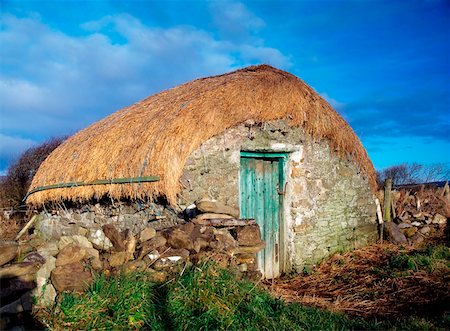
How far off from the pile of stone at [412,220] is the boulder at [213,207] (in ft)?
14.3

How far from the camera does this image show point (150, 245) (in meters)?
4.93

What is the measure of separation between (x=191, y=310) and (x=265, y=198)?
350cm

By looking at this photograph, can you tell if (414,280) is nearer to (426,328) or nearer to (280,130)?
(426,328)

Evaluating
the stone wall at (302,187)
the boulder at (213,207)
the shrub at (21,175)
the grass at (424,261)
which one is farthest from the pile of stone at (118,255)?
the shrub at (21,175)

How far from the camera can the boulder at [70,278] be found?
4.17 metres

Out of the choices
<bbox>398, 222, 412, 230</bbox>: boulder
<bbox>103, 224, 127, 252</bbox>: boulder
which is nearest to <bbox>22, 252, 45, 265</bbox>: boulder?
<bbox>103, 224, 127, 252</bbox>: boulder

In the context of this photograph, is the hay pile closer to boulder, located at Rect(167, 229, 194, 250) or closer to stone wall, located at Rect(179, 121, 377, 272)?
stone wall, located at Rect(179, 121, 377, 272)

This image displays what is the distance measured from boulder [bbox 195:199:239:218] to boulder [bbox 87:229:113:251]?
4.81 ft

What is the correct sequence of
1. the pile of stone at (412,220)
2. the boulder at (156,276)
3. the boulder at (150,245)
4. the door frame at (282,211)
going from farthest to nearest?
the pile of stone at (412,220) → the door frame at (282,211) → the boulder at (150,245) → the boulder at (156,276)

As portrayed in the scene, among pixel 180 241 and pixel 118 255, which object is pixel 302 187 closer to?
pixel 180 241

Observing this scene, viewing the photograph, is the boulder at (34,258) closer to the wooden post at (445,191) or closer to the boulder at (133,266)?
the boulder at (133,266)

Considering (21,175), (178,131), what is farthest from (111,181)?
(21,175)

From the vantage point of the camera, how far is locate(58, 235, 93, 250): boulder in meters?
4.74

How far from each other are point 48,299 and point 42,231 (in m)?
5.50
